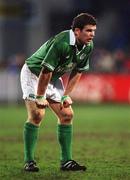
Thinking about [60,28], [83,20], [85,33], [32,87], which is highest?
[83,20]

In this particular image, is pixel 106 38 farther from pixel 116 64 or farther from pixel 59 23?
pixel 116 64

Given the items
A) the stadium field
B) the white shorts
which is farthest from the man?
the stadium field

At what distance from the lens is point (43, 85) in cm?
910

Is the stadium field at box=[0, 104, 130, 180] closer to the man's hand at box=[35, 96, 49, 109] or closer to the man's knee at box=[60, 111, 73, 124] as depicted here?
the man's knee at box=[60, 111, 73, 124]

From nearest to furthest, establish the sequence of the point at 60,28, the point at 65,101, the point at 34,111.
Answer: the point at 65,101
the point at 34,111
the point at 60,28

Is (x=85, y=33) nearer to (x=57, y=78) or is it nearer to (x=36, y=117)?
(x=57, y=78)

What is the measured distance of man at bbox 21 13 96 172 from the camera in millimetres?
9047

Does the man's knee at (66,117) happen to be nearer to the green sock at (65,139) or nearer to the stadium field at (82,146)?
the green sock at (65,139)

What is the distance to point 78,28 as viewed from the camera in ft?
29.9

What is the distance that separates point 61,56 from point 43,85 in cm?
42

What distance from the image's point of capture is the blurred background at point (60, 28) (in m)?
27.6

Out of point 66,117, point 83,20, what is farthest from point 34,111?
point 83,20

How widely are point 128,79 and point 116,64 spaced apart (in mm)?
976

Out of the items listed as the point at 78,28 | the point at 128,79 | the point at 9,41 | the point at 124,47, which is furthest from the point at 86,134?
the point at 9,41
